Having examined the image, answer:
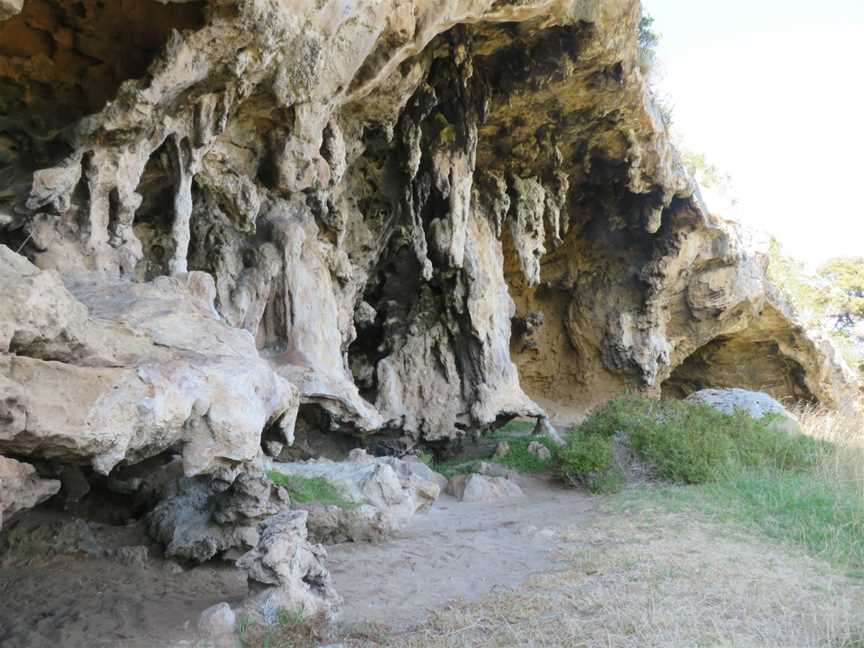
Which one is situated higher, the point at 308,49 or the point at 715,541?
the point at 308,49

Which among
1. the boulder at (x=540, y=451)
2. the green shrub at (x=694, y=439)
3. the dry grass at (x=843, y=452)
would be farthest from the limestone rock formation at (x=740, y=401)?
the boulder at (x=540, y=451)

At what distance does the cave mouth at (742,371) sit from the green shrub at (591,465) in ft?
38.2

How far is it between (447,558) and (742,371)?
675 inches

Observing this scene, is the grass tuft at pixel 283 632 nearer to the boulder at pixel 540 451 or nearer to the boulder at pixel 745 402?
the boulder at pixel 540 451

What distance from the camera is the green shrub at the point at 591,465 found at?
29.4ft

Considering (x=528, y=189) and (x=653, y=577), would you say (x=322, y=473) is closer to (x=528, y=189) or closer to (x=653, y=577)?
(x=653, y=577)

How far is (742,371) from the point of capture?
20.6 m

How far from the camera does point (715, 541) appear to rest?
5715 millimetres

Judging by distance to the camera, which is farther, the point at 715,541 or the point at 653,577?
the point at 715,541

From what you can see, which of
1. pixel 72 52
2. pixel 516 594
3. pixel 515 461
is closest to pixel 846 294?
pixel 515 461

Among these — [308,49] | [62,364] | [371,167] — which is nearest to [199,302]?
[62,364]

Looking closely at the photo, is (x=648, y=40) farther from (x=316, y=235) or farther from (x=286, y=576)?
(x=286, y=576)

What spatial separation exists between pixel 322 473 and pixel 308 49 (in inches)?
166

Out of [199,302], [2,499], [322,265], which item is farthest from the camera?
[322,265]
